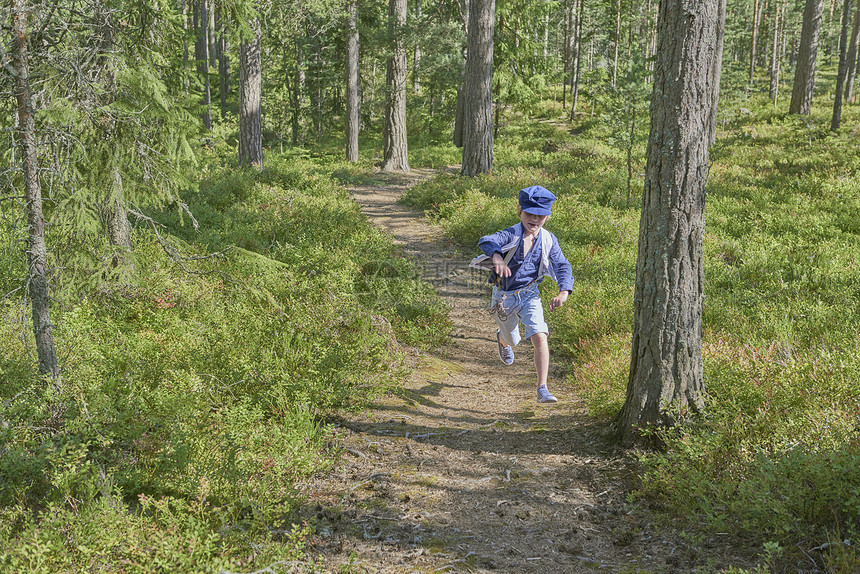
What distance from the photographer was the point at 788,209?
11.9m

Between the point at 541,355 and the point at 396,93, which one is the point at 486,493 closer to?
the point at 541,355

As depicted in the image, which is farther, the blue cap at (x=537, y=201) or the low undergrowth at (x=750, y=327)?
the blue cap at (x=537, y=201)

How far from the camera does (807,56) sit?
71.3ft

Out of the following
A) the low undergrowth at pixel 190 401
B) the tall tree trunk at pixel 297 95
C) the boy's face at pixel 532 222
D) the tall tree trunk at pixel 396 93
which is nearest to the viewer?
the low undergrowth at pixel 190 401

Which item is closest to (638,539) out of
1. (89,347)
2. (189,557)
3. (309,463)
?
(309,463)

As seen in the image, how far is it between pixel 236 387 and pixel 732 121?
27.6 metres

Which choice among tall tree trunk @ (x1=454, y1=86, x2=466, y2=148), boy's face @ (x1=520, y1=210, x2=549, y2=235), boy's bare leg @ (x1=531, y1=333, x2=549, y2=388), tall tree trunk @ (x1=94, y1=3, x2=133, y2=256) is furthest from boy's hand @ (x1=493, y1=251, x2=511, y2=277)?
tall tree trunk @ (x1=454, y1=86, x2=466, y2=148)


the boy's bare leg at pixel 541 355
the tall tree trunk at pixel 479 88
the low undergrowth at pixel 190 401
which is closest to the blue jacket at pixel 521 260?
the boy's bare leg at pixel 541 355

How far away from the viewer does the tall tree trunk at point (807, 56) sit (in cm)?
2109

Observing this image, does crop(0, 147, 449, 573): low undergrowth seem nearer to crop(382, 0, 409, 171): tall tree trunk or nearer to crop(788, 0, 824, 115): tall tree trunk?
crop(382, 0, 409, 171): tall tree trunk

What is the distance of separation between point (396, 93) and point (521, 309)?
48.6 ft

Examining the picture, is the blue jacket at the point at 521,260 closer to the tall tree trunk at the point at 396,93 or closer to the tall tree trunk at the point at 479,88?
the tall tree trunk at the point at 479,88

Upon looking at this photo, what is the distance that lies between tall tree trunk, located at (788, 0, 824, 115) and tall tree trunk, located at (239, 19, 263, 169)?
19845mm

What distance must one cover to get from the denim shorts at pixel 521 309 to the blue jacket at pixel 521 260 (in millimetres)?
77
